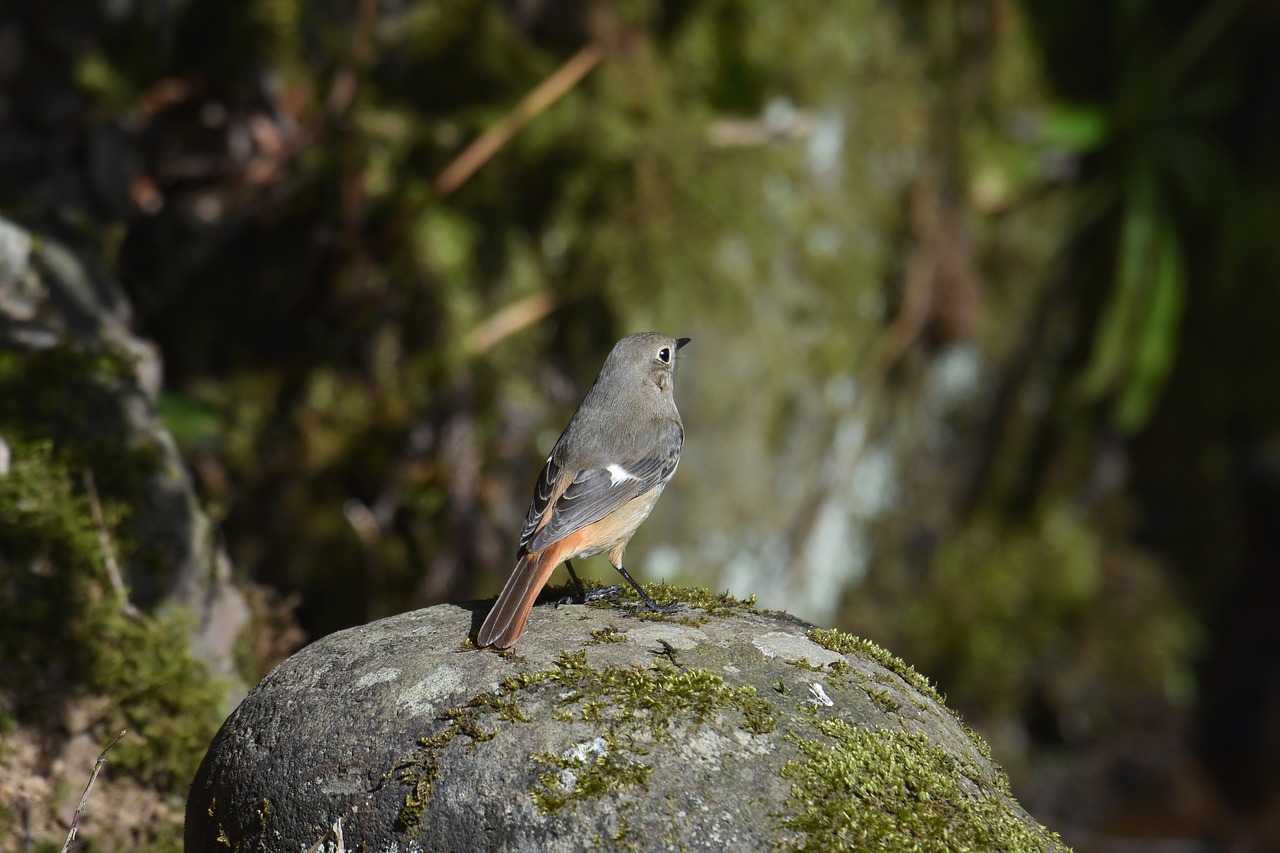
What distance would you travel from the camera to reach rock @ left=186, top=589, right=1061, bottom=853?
273 centimetres

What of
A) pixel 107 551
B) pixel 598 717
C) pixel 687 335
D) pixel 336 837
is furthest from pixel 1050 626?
pixel 336 837

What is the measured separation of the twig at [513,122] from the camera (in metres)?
6.52

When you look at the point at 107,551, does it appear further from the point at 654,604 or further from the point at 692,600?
the point at 692,600

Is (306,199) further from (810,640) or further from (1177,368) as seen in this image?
(1177,368)

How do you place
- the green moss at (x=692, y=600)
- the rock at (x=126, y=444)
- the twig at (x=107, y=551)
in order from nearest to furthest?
the green moss at (x=692, y=600) < the twig at (x=107, y=551) < the rock at (x=126, y=444)

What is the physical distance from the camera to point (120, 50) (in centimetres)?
594

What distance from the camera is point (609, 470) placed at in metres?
4.40

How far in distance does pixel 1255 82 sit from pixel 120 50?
8.94 metres

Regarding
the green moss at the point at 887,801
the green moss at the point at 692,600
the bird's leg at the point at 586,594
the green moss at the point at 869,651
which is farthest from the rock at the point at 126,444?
the green moss at the point at 887,801

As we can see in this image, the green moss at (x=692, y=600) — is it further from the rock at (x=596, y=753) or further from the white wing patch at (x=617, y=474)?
the white wing patch at (x=617, y=474)

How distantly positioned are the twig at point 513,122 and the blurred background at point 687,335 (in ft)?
0.22

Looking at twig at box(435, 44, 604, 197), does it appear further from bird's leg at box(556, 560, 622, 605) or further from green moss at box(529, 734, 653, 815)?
green moss at box(529, 734, 653, 815)

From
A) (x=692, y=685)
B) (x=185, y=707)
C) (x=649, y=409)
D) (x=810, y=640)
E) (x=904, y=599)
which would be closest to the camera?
(x=692, y=685)

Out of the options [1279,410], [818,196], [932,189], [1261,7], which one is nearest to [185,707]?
[818,196]
